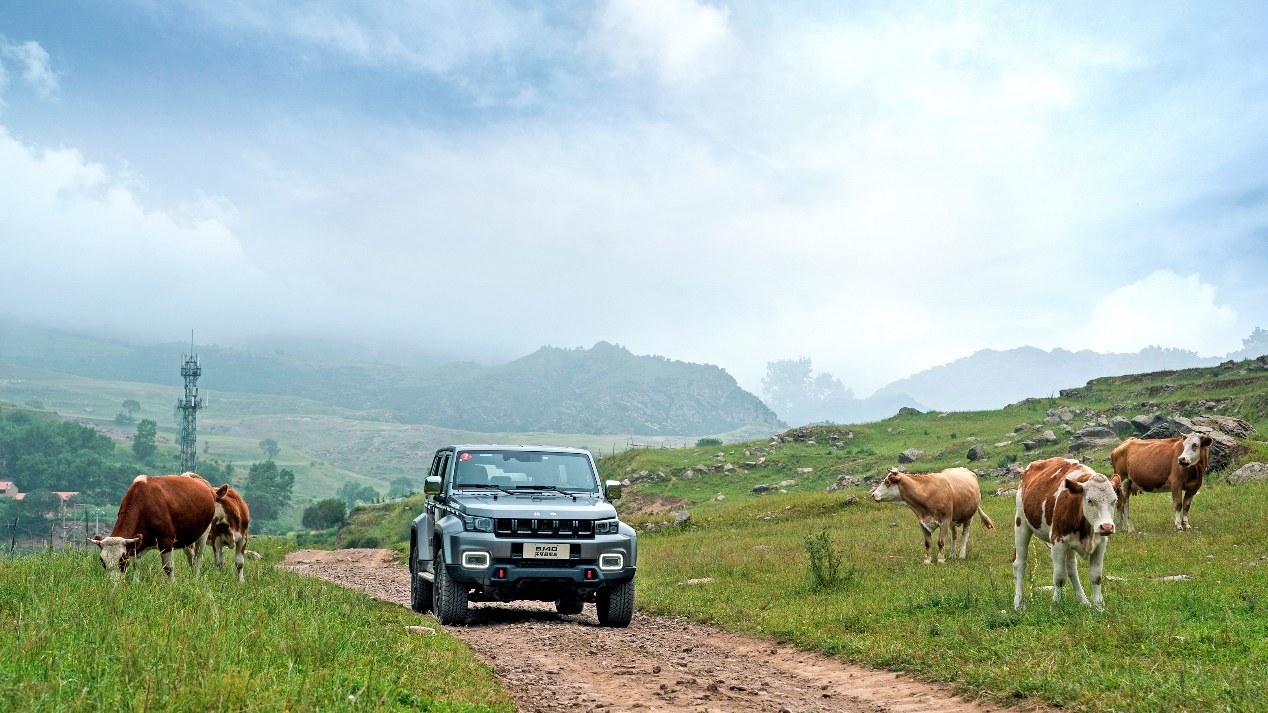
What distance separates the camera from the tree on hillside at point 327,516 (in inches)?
3910

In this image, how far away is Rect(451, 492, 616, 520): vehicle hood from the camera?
11.7 meters

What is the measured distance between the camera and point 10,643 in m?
6.75

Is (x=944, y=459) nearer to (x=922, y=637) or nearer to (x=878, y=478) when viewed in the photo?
(x=878, y=478)

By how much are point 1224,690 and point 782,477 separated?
4164cm

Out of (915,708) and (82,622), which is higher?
(82,622)

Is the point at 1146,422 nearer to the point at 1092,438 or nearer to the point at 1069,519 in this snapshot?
the point at 1092,438

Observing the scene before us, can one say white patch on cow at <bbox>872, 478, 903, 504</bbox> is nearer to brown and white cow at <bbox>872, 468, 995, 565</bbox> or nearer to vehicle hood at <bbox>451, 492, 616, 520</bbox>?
brown and white cow at <bbox>872, 468, 995, 565</bbox>

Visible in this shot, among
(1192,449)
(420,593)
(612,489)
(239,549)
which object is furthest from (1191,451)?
(239,549)

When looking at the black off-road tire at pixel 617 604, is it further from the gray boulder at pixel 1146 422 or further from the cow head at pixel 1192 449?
the gray boulder at pixel 1146 422

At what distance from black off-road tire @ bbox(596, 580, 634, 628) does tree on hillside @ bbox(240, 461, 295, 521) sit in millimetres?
153293

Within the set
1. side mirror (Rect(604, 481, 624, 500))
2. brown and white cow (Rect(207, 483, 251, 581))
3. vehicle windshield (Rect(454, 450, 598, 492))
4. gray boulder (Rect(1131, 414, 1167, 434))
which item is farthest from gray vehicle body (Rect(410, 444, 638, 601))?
gray boulder (Rect(1131, 414, 1167, 434))

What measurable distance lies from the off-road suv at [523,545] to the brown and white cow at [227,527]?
6.37 meters

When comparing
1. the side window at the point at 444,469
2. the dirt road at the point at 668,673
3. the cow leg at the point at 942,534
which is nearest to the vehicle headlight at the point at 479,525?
the dirt road at the point at 668,673

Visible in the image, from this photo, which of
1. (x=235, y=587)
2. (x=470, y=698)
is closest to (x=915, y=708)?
(x=470, y=698)
